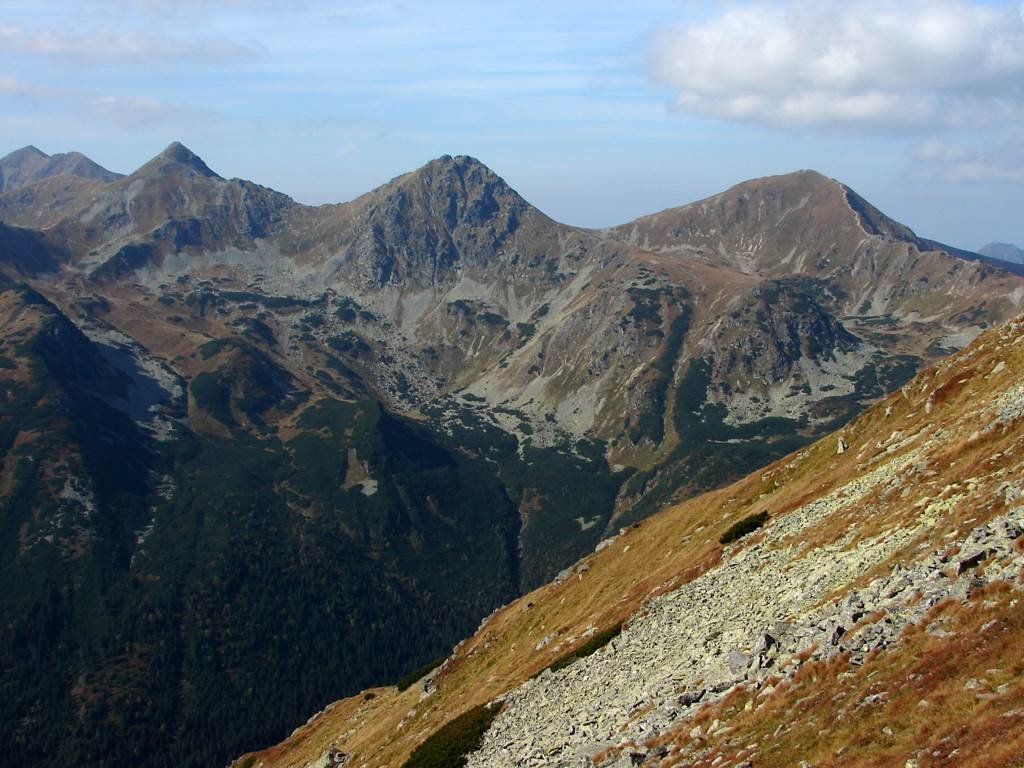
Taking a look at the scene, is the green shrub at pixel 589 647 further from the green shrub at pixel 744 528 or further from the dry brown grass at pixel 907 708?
the dry brown grass at pixel 907 708

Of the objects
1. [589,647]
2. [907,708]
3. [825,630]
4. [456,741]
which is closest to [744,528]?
[589,647]

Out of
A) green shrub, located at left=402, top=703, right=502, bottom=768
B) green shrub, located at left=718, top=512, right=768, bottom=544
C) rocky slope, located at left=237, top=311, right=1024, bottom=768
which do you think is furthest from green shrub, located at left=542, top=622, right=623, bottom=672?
green shrub, located at left=718, top=512, right=768, bottom=544

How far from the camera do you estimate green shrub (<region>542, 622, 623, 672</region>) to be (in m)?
62.8

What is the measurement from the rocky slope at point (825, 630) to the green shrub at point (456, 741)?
4.42 feet

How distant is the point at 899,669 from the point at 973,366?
56678mm

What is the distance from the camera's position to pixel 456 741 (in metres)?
59.6

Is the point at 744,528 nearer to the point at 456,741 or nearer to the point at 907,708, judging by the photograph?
the point at 456,741

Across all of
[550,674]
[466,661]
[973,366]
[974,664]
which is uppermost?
[973,366]

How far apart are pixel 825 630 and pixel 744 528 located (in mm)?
35115

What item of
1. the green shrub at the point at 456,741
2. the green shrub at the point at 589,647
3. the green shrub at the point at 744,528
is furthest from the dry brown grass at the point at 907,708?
the green shrub at the point at 744,528

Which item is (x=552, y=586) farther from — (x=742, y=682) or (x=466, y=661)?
(x=742, y=682)

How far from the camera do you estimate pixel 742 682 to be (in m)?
39.0

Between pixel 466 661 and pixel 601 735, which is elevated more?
pixel 601 735

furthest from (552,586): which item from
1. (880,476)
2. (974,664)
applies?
(974,664)
